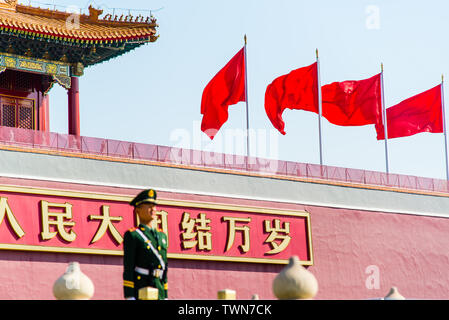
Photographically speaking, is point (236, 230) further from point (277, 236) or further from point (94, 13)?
point (94, 13)

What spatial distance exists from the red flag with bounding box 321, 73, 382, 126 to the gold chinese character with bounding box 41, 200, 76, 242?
26.8ft

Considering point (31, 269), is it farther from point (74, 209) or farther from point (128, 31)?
point (128, 31)

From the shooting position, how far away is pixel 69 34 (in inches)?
761

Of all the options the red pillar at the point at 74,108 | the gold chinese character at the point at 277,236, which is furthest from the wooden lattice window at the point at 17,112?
the gold chinese character at the point at 277,236

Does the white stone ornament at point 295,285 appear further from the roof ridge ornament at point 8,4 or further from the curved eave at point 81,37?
the roof ridge ornament at point 8,4

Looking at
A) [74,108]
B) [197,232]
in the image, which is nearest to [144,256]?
[197,232]

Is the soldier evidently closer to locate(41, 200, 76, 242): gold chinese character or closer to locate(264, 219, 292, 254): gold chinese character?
locate(41, 200, 76, 242): gold chinese character

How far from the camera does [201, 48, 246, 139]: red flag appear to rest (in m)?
20.5

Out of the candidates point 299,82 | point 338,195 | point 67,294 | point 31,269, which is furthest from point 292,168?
point 67,294

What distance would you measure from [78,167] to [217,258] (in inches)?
131

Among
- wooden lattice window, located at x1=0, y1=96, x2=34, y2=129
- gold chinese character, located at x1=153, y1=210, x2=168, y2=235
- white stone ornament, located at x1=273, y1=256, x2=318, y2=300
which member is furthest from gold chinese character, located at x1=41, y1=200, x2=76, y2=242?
white stone ornament, located at x1=273, y1=256, x2=318, y2=300

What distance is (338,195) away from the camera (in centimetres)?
1995
